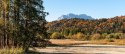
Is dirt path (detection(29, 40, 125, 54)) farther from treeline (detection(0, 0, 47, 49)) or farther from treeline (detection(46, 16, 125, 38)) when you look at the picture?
treeline (detection(46, 16, 125, 38))

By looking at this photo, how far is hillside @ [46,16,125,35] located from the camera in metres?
136

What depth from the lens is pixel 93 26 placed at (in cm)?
16288

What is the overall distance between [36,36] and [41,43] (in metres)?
1.08

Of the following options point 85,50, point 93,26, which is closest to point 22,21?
point 85,50

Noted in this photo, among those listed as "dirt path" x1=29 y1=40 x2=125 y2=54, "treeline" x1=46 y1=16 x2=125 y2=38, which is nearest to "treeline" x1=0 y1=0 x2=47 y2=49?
"dirt path" x1=29 y1=40 x2=125 y2=54

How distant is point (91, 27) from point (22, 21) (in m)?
123

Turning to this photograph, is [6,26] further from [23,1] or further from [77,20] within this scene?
[77,20]

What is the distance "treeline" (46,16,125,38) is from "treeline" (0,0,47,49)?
260 feet

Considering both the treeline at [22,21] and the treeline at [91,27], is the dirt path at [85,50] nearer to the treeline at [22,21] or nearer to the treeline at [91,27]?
the treeline at [22,21]

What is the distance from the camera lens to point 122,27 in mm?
139125

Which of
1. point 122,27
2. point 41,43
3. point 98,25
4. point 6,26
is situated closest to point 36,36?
point 41,43

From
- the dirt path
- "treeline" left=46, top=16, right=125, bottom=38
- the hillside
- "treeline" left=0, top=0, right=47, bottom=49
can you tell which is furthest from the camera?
the hillside

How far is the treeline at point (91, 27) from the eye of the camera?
433 feet

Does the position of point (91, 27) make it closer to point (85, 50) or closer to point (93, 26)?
point (93, 26)
